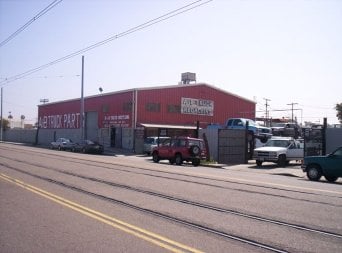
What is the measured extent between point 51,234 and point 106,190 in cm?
604

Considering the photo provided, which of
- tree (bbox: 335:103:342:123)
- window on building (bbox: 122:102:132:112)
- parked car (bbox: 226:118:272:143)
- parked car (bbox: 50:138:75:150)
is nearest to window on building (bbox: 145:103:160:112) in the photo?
window on building (bbox: 122:102:132:112)

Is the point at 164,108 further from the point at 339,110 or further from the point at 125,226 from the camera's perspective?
the point at 125,226

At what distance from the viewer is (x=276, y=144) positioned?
1224 inches

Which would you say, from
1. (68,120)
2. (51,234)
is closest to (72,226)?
(51,234)

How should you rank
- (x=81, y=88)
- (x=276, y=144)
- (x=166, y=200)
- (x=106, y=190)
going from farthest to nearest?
1. (x=81, y=88)
2. (x=276, y=144)
3. (x=106, y=190)
4. (x=166, y=200)

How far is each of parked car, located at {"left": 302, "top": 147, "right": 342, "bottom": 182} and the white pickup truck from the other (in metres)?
8.26

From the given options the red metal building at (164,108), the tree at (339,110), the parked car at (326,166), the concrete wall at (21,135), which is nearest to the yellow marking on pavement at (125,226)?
the parked car at (326,166)

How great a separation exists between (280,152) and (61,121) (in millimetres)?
49333

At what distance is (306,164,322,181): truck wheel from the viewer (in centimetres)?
2025

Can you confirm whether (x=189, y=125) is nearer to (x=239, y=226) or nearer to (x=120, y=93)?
(x=120, y=93)

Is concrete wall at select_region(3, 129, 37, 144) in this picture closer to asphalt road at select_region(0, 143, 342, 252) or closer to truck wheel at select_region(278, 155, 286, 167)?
truck wheel at select_region(278, 155, 286, 167)

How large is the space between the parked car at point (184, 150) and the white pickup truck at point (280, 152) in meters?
3.57

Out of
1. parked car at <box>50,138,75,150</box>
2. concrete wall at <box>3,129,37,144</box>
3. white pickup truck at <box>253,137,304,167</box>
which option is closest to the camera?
white pickup truck at <box>253,137,304,167</box>

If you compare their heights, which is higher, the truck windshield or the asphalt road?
the truck windshield
